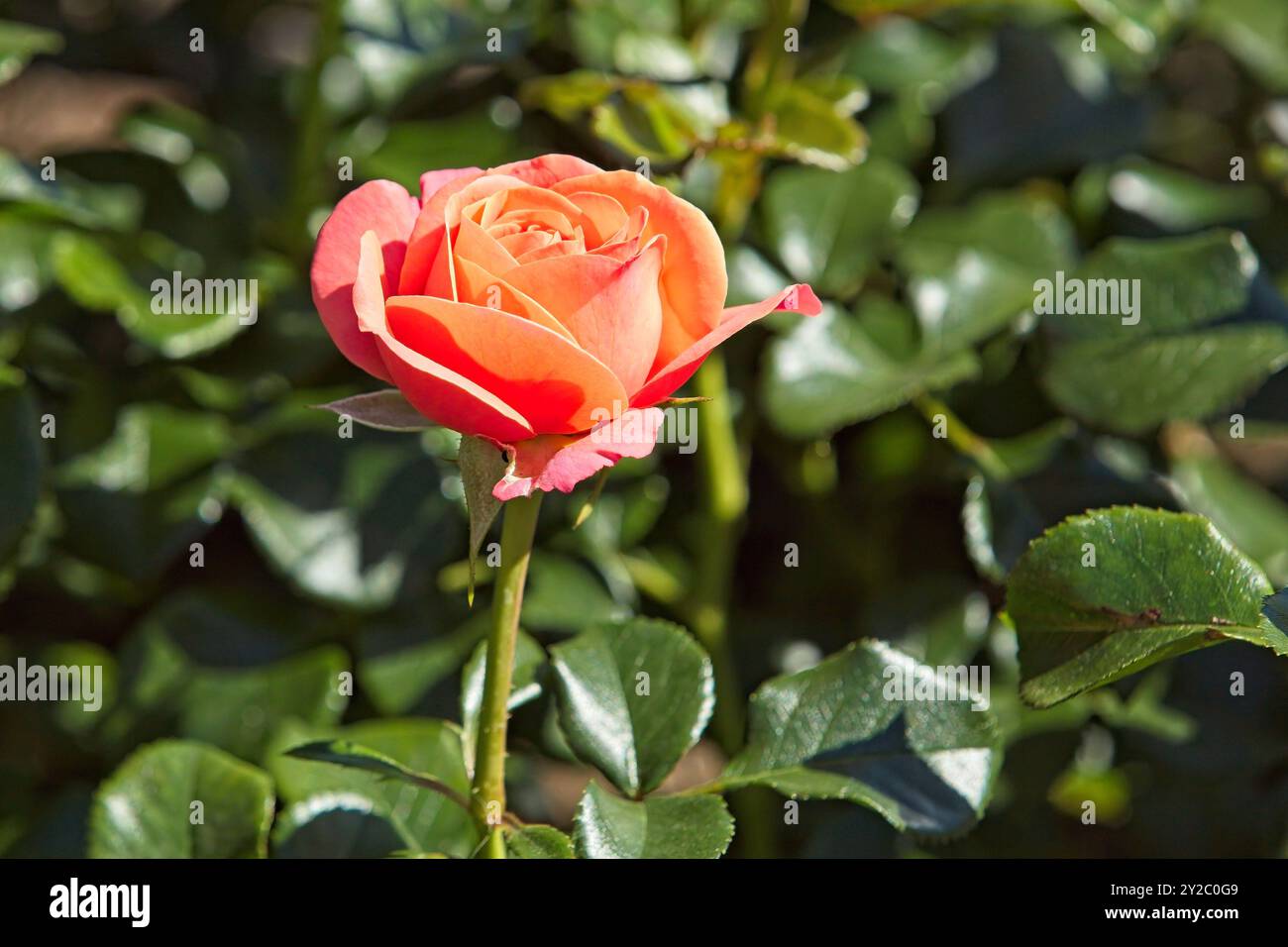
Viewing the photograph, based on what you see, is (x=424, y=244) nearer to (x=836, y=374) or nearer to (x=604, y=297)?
(x=604, y=297)

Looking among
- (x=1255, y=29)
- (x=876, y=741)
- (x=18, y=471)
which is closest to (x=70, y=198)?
(x=18, y=471)

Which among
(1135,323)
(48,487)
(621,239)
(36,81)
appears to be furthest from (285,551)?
(36,81)

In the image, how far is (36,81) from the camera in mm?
1413

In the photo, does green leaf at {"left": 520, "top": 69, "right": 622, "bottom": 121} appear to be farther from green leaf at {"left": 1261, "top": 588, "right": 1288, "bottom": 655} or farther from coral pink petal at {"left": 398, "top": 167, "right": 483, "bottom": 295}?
green leaf at {"left": 1261, "top": 588, "right": 1288, "bottom": 655}

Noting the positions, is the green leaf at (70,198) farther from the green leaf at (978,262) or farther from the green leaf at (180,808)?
the green leaf at (978,262)

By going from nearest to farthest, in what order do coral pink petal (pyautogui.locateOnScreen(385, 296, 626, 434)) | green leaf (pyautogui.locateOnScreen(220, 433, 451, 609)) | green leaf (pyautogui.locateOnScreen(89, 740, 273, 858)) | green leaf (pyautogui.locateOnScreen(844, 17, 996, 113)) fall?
coral pink petal (pyautogui.locateOnScreen(385, 296, 626, 434)) → green leaf (pyautogui.locateOnScreen(89, 740, 273, 858)) → green leaf (pyautogui.locateOnScreen(220, 433, 451, 609)) → green leaf (pyautogui.locateOnScreen(844, 17, 996, 113))

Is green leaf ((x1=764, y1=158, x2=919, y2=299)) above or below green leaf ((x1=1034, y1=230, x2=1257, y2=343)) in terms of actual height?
above

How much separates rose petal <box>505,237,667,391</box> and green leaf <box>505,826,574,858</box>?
0.21 meters

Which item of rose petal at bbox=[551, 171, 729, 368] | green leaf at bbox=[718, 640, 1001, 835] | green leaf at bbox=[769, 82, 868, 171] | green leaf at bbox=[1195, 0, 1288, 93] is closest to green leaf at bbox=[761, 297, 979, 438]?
green leaf at bbox=[769, 82, 868, 171]

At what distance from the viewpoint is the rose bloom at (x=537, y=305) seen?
1.61 feet

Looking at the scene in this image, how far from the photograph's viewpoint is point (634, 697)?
0.68m

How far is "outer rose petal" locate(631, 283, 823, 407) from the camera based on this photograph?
51cm
